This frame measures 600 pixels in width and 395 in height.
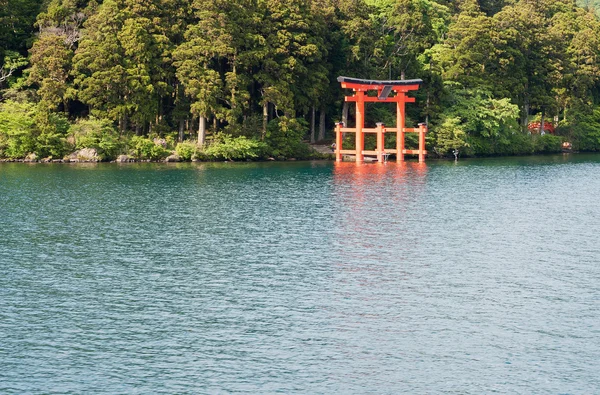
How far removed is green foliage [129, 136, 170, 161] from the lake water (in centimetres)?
1874

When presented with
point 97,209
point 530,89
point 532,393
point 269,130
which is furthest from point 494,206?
point 530,89

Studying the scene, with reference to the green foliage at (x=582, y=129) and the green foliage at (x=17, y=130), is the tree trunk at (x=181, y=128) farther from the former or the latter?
the green foliage at (x=582, y=129)

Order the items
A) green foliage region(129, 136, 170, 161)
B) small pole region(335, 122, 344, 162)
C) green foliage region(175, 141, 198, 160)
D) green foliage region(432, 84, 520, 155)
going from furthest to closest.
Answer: green foliage region(432, 84, 520, 155), small pole region(335, 122, 344, 162), green foliage region(175, 141, 198, 160), green foliage region(129, 136, 170, 161)

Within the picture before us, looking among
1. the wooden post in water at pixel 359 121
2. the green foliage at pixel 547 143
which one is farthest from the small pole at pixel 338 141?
the green foliage at pixel 547 143

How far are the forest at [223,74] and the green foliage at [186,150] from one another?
0.31 ft

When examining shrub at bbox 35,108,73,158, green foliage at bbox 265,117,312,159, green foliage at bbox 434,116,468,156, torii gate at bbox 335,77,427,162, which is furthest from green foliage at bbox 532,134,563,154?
shrub at bbox 35,108,73,158

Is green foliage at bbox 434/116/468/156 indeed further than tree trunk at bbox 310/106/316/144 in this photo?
Yes

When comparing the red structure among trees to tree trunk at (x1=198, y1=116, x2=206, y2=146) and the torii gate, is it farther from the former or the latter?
tree trunk at (x1=198, y1=116, x2=206, y2=146)

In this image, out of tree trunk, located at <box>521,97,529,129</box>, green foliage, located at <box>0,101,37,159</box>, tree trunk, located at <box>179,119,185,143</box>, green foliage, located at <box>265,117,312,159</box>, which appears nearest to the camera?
green foliage, located at <box>0,101,37,159</box>

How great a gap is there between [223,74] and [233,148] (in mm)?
6022

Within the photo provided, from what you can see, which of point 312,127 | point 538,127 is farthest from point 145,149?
point 538,127

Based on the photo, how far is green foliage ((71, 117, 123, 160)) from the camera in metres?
59.3

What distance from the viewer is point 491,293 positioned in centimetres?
2225

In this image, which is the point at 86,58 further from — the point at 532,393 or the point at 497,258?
the point at 532,393
